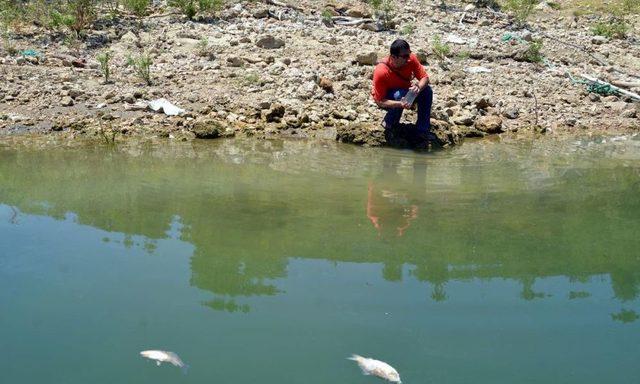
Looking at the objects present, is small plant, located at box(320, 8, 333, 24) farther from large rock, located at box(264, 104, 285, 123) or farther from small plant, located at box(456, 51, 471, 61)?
large rock, located at box(264, 104, 285, 123)

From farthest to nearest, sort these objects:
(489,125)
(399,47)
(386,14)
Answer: (386,14) → (489,125) → (399,47)

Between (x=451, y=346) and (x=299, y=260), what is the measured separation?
1253 millimetres

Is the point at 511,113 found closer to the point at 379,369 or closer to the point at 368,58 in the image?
the point at 368,58

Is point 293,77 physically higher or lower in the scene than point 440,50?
lower

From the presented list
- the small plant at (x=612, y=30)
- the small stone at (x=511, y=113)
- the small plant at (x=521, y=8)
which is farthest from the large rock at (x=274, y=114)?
the small plant at (x=612, y=30)

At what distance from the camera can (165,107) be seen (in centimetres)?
Result: 870

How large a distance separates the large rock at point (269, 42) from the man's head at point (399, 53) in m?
4.01

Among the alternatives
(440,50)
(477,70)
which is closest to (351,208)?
(477,70)

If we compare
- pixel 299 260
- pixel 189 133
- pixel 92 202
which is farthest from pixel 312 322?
pixel 189 133

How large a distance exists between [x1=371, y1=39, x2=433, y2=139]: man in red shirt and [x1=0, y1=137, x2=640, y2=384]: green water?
1.01 m

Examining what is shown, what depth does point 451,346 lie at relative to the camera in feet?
10.2

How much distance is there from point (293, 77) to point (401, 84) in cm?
244

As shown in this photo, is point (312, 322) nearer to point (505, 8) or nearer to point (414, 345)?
point (414, 345)

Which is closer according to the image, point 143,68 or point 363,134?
point 363,134
